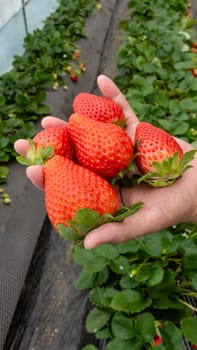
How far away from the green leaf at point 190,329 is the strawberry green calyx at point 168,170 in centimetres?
39

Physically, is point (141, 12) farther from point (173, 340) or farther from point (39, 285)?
point (173, 340)

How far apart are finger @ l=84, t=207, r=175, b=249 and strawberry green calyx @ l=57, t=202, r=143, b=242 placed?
16 millimetres

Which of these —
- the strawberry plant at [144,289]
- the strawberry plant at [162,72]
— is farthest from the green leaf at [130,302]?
the strawberry plant at [162,72]

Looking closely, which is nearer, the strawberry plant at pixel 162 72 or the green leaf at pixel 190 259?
the green leaf at pixel 190 259

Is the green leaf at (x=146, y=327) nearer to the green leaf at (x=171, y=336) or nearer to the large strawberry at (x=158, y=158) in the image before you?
the green leaf at (x=171, y=336)

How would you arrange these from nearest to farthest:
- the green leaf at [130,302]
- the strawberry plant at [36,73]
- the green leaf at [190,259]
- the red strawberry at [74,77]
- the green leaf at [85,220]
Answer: the green leaf at [85,220]
the green leaf at [130,302]
the green leaf at [190,259]
the strawberry plant at [36,73]
the red strawberry at [74,77]

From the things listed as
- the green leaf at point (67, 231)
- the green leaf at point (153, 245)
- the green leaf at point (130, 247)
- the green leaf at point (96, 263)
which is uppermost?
the green leaf at point (67, 231)

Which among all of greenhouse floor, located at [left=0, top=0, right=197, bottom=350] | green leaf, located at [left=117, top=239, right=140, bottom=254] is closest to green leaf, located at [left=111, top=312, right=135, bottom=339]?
green leaf, located at [left=117, top=239, right=140, bottom=254]

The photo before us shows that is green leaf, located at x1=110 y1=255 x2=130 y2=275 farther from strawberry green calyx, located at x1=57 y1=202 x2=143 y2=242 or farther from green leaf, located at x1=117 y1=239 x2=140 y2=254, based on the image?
strawberry green calyx, located at x1=57 y1=202 x2=143 y2=242

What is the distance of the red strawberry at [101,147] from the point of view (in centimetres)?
116

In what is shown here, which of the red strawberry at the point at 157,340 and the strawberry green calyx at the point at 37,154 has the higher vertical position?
the strawberry green calyx at the point at 37,154

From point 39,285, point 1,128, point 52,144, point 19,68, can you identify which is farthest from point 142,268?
point 19,68

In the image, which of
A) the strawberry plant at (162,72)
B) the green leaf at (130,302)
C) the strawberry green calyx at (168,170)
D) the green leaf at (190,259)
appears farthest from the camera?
the strawberry plant at (162,72)

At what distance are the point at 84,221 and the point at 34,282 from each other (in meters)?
1.32
